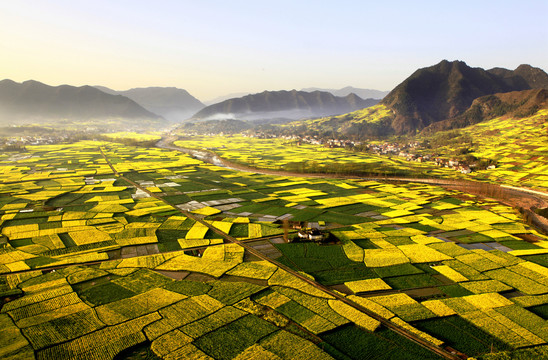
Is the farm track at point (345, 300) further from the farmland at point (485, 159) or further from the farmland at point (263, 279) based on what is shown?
the farmland at point (485, 159)

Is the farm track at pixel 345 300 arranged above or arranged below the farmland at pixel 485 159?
below

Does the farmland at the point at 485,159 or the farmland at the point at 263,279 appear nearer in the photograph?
the farmland at the point at 263,279

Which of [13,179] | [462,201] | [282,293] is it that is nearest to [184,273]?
[282,293]

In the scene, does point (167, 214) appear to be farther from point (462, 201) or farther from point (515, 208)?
point (515, 208)

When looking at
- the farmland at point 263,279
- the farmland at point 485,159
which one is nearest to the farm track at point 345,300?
the farmland at point 263,279

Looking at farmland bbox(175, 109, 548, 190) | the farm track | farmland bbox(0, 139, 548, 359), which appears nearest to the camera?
the farm track

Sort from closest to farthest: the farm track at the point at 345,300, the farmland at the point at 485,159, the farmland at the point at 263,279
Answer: the farm track at the point at 345,300 < the farmland at the point at 263,279 < the farmland at the point at 485,159

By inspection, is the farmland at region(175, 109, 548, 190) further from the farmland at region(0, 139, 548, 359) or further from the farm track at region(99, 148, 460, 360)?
the farm track at region(99, 148, 460, 360)

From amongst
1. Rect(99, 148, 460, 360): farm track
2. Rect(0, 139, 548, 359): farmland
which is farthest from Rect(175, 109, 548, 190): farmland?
Rect(99, 148, 460, 360): farm track

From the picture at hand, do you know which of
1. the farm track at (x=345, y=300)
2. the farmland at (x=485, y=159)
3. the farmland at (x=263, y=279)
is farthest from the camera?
the farmland at (x=485, y=159)
